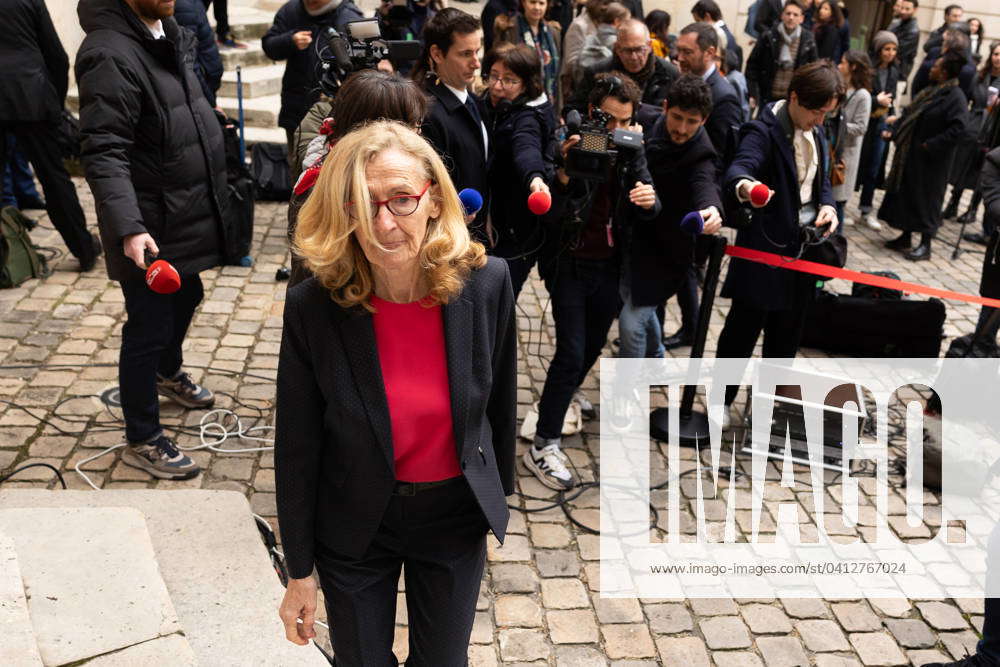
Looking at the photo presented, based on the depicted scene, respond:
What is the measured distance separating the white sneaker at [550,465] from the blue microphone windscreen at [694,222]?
4.28 ft

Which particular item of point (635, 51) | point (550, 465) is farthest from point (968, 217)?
point (550, 465)

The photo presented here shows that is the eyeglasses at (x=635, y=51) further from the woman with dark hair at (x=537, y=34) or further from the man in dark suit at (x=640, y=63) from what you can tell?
the woman with dark hair at (x=537, y=34)

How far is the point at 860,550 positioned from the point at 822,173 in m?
1.99

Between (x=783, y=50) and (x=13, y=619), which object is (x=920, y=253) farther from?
(x=13, y=619)

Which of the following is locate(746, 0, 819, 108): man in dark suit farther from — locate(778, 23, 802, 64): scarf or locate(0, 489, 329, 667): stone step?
locate(0, 489, 329, 667): stone step

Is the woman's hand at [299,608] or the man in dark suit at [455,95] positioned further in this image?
the man in dark suit at [455,95]

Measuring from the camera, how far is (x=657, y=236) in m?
4.94

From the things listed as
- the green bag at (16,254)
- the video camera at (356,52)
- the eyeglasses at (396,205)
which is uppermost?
the eyeglasses at (396,205)

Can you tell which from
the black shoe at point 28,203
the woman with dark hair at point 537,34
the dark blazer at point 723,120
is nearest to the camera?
the dark blazer at point 723,120

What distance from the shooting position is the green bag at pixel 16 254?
6543 millimetres

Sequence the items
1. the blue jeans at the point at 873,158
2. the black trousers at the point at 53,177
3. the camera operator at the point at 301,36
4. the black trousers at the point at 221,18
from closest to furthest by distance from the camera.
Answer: the camera operator at the point at 301,36, the black trousers at the point at 53,177, the blue jeans at the point at 873,158, the black trousers at the point at 221,18

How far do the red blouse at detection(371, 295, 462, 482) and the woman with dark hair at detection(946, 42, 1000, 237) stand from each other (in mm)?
8436

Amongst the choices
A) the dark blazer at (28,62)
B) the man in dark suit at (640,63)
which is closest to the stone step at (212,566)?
the dark blazer at (28,62)

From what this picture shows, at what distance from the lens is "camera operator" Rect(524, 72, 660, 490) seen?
4.52 metres
